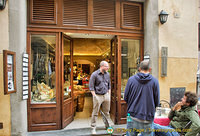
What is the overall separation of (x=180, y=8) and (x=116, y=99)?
400 cm

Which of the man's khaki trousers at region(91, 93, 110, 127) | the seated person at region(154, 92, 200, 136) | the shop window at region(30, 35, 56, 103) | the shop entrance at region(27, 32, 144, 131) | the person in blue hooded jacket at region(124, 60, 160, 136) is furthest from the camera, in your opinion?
the shop window at region(30, 35, 56, 103)

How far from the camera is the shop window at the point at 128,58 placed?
14.4ft

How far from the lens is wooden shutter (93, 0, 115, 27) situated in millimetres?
4152

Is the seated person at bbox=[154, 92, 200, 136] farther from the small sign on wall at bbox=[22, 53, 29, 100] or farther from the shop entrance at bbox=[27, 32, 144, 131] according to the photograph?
the small sign on wall at bbox=[22, 53, 29, 100]

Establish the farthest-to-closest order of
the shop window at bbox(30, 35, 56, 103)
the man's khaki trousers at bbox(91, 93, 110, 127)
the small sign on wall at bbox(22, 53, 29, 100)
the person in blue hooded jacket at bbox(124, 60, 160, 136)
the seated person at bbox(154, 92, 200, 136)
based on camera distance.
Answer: the shop window at bbox(30, 35, 56, 103) → the man's khaki trousers at bbox(91, 93, 110, 127) → the small sign on wall at bbox(22, 53, 29, 100) → the seated person at bbox(154, 92, 200, 136) → the person in blue hooded jacket at bbox(124, 60, 160, 136)

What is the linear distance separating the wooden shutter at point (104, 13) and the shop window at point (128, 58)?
2.70 feet

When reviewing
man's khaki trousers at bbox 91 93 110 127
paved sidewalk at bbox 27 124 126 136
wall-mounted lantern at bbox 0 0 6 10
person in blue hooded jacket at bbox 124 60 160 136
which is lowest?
paved sidewalk at bbox 27 124 126 136

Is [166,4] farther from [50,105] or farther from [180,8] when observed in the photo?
[50,105]

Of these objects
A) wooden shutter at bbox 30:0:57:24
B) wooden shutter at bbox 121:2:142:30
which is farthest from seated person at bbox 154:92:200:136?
wooden shutter at bbox 30:0:57:24

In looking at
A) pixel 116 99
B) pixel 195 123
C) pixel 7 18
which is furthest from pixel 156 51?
pixel 7 18

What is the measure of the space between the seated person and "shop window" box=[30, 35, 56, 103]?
10.2ft

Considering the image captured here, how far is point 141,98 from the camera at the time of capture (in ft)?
6.70

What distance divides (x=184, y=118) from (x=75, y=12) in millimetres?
4071

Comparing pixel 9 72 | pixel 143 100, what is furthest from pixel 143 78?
pixel 9 72
